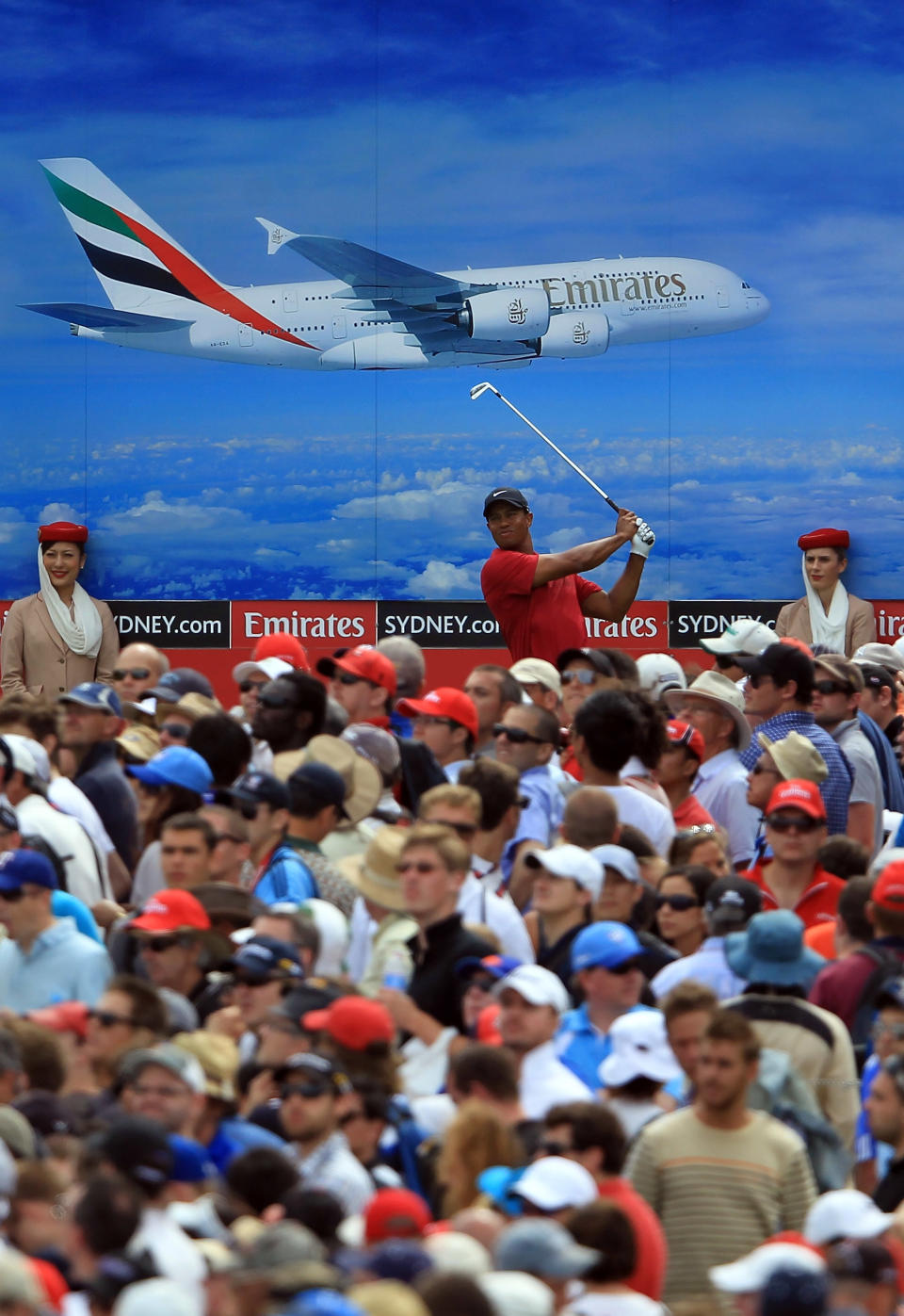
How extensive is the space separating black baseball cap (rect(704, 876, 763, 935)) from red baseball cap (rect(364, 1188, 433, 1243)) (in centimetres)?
191

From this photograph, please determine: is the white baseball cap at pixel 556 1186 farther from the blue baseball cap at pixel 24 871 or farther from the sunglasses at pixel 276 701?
the sunglasses at pixel 276 701

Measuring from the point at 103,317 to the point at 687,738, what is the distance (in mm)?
6297

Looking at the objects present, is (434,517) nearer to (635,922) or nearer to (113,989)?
(635,922)

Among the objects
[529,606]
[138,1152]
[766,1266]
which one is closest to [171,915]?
[138,1152]

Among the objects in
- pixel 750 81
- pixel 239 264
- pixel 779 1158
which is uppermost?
pixel 750 81

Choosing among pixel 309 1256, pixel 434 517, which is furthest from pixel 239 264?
pixel 309 1256

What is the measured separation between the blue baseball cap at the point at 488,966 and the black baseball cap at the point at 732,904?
0.59 metres

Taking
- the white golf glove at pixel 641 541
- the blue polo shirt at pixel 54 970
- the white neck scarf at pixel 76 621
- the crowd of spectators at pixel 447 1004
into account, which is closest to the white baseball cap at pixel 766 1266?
the crowd of spectators at pixel 447 1004

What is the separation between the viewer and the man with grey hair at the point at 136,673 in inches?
312

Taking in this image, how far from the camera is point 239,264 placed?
12.2 meters

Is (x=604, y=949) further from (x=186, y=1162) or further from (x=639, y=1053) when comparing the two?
(x=186, y=1162)

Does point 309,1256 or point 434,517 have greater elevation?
point 434,517

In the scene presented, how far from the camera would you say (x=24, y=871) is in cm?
499

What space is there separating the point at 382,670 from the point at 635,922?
1925 millimetres
